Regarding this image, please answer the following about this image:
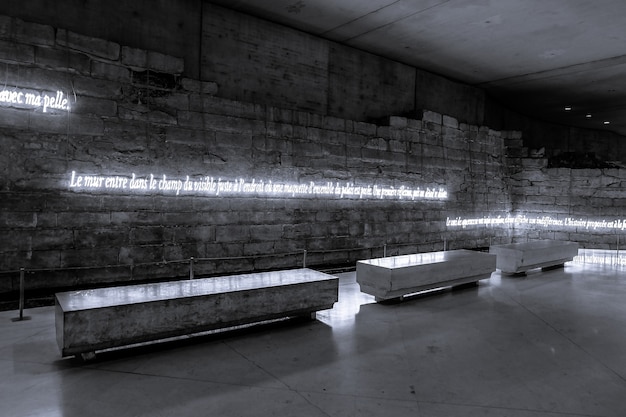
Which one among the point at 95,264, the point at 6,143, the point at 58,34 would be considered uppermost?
the point at 58,34

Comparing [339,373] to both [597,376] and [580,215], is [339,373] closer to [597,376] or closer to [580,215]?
[597,376]

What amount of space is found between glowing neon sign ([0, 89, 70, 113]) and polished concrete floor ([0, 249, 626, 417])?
3092mm

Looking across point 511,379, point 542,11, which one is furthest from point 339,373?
point 542,11

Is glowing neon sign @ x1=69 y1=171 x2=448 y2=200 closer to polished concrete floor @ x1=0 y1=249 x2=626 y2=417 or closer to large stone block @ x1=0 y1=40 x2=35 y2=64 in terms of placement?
large stone block @ x1=0 y1=40 x2=35 y2=64

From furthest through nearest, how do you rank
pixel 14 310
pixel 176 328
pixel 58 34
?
pixel 58 34 → pixel 14 310 → pixel 176 328

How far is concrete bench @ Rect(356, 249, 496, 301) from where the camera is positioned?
6.49 m

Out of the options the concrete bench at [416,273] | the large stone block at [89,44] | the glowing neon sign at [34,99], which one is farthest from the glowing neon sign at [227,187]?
the concrete bench at [416,273]

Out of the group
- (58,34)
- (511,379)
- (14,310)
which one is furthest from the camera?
(58,34)

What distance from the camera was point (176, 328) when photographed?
4.50 metres

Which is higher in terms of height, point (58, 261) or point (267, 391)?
point (58, 261)

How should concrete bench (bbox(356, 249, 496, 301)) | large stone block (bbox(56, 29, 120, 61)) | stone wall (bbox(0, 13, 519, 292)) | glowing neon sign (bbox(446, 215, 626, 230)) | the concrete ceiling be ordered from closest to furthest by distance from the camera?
stone wall (bbox(0, 13, 519, 292)) → large stone block (bbox(56, 29, 120, 61)) → concrete bench (bbox(356, 249, 496, 301)) → the concrete ceiling → glowing neon sign (bbox(446, 215, 626, 230))

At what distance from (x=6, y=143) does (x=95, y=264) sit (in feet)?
7.38

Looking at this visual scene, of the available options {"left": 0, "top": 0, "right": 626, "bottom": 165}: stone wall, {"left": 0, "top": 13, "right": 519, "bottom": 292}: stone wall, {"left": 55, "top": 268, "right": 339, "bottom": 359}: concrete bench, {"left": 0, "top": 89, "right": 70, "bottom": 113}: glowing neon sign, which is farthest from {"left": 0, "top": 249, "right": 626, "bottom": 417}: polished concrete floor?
{"left": 0, "top": 0, "right": 626, "bottom": 165}: stone wall

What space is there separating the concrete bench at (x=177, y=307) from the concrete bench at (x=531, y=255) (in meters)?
5.20
